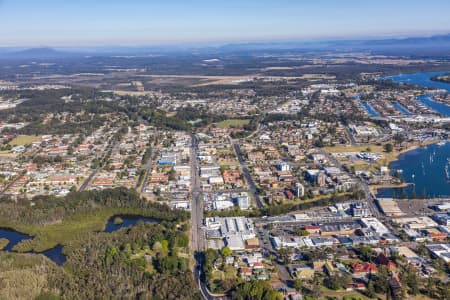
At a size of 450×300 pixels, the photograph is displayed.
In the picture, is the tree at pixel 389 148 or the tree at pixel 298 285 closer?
the tree at pixel 298 285

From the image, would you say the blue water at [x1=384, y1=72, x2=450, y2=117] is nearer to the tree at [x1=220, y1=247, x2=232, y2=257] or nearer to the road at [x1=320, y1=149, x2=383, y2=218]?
the road at [x1=320, y1=149, x2=383, y2=218]

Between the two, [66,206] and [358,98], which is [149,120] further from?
[358,98]

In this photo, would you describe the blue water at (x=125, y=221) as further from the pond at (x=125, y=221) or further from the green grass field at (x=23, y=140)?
the green grass field at (x=23, y=140)

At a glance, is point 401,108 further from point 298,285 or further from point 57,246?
point 57,246

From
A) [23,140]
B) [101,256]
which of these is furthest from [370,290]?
[23,140]

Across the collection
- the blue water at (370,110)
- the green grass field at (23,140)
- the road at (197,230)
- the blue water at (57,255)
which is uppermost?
the blue water at (370,110)

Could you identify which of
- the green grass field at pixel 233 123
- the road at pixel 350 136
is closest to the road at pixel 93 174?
the green grass field at pixel 233 123
